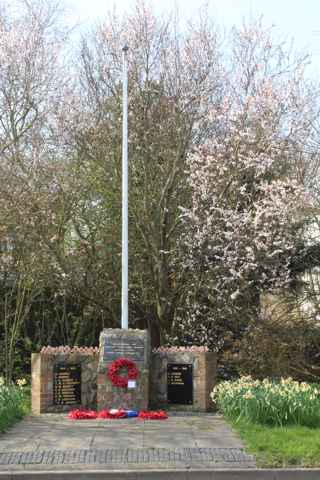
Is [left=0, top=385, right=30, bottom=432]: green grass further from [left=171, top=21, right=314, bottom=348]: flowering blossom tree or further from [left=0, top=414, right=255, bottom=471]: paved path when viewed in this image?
[left=171, top=21, right=314, bottom=348]: flowering blossom tree

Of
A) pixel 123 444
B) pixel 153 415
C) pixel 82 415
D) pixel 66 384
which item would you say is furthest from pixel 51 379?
pixel 123 444

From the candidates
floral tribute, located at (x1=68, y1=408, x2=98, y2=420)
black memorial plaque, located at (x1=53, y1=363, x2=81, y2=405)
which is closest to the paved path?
floral tribute, located at (x1=68, y1=408, x2=98, y2=420)

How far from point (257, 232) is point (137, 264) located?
3152 mm

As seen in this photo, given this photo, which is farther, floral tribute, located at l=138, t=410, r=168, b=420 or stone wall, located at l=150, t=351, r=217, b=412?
stone wall, located at l=150, t=351, r=217, b=412

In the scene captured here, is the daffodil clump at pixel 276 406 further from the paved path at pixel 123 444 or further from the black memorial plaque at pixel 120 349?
the black memorial plaque at pixel 120 349

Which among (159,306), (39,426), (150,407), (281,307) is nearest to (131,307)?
(159,306)

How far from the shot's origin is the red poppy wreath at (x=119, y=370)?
12.4 meters

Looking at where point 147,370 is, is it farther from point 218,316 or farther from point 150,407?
point 218,316

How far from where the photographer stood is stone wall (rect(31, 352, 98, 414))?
1256 cm

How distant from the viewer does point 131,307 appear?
1805 cm

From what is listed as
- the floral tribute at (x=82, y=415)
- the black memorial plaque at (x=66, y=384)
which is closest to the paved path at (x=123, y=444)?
the floral tribute at (x=82, y=415)

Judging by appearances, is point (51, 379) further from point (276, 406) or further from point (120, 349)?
point (276, 406)

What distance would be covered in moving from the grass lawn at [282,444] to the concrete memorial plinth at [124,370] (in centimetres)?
250

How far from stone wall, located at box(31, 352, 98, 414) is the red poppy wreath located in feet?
2.07
